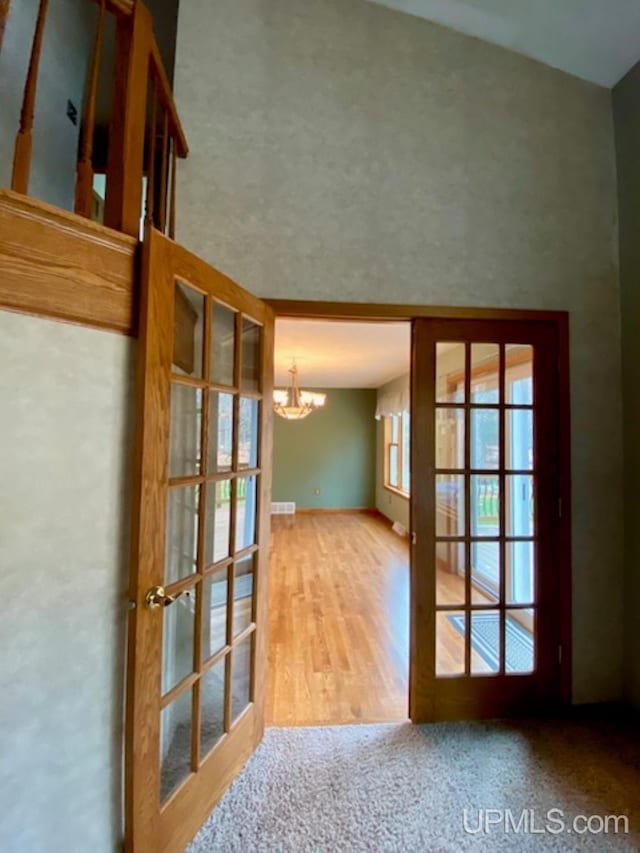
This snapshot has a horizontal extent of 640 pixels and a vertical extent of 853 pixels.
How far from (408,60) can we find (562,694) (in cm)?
359

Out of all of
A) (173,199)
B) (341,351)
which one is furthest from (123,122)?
(341,351)

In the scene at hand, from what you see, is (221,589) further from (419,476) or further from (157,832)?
(419,476)

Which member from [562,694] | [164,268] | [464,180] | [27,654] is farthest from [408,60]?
[562,694]

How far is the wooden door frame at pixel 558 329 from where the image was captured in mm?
2178

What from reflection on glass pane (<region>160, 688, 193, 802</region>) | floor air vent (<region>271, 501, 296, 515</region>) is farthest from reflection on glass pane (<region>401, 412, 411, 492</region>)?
reflection on glass pane (<region>160, 688, 193, 802</region>)

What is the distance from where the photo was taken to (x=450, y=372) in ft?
7.48

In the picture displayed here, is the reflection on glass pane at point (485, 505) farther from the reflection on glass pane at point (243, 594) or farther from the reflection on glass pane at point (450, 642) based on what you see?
the reflection on glass pane at point (243, 594)

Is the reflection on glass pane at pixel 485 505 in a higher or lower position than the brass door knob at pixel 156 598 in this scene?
higher

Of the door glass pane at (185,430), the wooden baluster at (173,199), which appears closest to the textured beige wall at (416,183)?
the wooden baluster at (173,199)

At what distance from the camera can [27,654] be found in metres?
1.09

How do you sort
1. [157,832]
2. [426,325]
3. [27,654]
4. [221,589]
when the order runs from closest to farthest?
[27,654], [157,832], [221,589], [426,325]

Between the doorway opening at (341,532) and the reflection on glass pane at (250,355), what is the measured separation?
0.72 meters

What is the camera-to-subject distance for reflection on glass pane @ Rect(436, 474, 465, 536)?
2236mm

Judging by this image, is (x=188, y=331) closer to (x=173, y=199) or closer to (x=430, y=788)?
(x=173, y=199)
